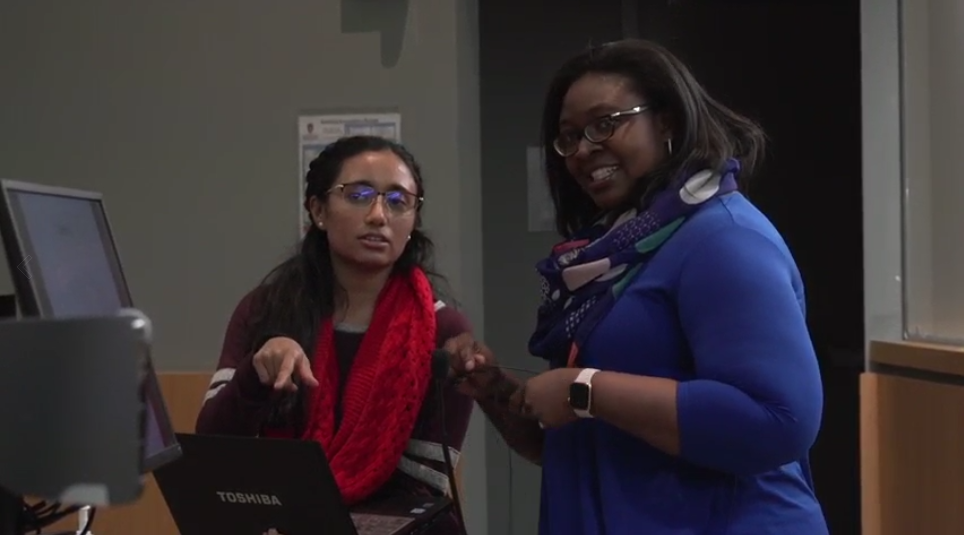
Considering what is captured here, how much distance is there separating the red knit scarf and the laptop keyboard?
0.09 m

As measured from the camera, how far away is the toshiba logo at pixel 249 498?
1.11m

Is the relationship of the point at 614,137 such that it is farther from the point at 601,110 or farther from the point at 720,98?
the point at 720,98

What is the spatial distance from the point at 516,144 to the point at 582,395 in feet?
7.19

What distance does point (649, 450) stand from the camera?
1076 mm

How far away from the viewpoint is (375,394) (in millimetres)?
1379

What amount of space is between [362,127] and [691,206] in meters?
1.45

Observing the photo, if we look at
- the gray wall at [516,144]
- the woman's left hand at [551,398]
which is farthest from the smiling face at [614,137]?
the gray wall at [516,144]

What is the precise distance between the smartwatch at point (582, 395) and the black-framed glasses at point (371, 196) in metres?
0.54

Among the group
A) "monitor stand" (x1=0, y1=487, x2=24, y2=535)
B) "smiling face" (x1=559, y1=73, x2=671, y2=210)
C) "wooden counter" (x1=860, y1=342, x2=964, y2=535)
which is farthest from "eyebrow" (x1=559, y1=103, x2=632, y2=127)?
"wooden counter" (x1=860, y1=342, x2=964, y2=535)

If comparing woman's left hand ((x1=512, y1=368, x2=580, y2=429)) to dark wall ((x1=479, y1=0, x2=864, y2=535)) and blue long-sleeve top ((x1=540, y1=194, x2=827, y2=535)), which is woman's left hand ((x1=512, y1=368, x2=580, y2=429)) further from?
dark wall ((x1=479, y1=0, x2=864, y2=535))

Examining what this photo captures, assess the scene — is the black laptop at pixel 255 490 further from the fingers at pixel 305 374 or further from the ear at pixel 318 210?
the ear at pixel 318 210

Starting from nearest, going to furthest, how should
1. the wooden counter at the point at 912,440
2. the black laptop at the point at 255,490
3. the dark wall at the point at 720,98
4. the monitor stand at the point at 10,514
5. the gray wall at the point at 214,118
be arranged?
the monitor stand at the point at 10,514 < the black laptop at the point at 255,490 < the wooden counter at the point at 912,440 < the gray wall at the point at 214,118 < the dark wall at the point at 720,98

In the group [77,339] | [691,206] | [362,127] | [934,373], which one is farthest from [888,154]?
[77,339]

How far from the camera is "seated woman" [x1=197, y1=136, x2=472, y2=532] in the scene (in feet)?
4.39
